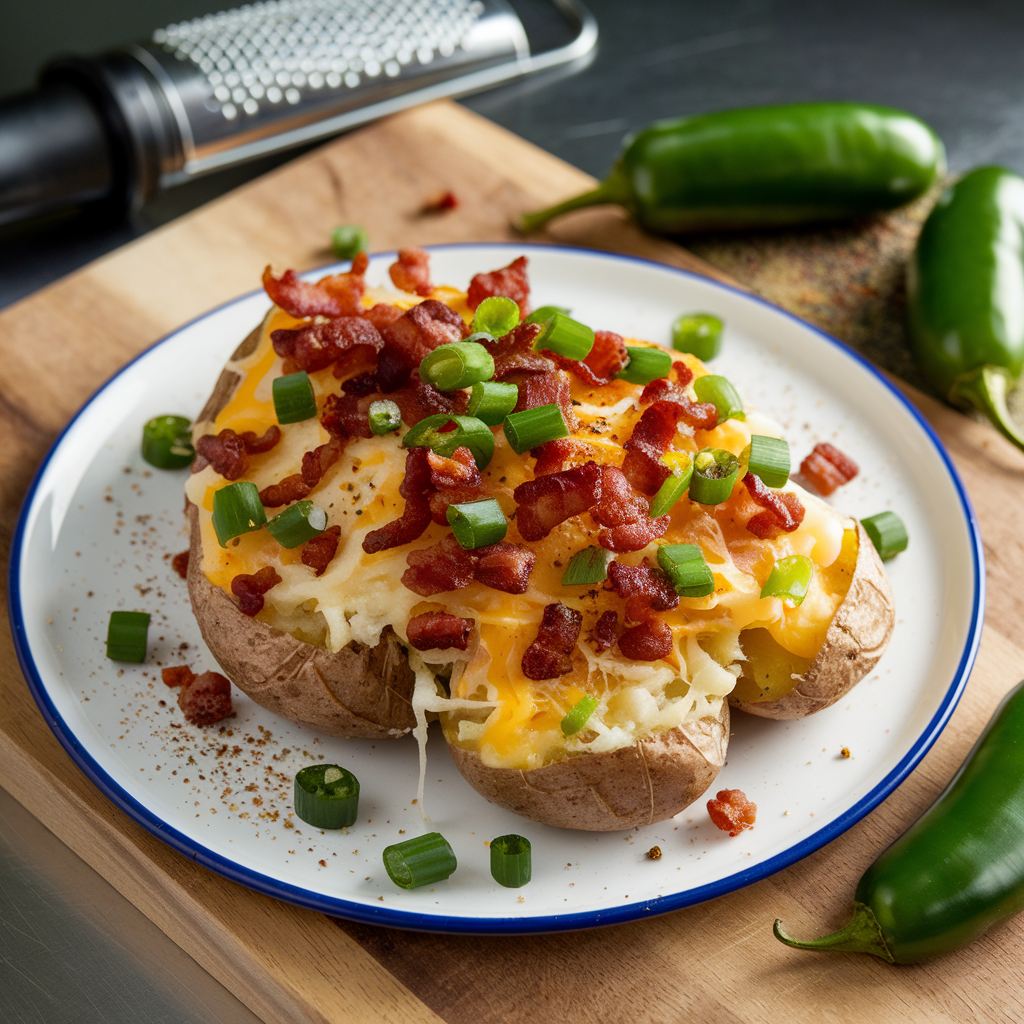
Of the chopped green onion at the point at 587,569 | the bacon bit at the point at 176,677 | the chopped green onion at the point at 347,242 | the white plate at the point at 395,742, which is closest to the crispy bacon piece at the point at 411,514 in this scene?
the chopped green onion at the point at 587,569

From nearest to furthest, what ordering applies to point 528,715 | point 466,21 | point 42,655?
point 528,715 → point 42,655 → point 466,21

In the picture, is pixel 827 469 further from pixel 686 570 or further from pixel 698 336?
pixel 686 570

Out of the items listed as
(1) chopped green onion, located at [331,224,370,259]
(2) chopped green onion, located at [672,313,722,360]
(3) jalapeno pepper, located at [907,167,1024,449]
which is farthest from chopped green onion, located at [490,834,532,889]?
(1) chopped green onion, located at [331,224,370,259]

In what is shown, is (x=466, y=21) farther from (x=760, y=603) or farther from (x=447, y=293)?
(x=760, y=603)

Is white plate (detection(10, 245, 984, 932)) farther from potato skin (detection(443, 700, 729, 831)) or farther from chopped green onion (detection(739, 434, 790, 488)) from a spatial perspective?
chopped green onion (detection(739, 434, 790, 488))

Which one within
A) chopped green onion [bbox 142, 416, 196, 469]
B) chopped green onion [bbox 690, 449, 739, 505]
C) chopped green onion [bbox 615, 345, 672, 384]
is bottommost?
chopped green onion [bbox 142, 416, 196, 469]

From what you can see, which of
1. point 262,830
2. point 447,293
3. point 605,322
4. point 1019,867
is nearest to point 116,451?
point 447,293

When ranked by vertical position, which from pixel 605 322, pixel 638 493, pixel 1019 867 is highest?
pixel 638 493
